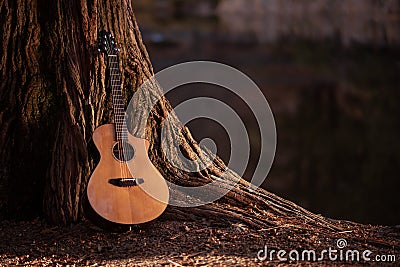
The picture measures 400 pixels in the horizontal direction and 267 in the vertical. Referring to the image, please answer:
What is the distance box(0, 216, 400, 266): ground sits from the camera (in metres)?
2.99

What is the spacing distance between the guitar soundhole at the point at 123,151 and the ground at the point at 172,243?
1.08 ft

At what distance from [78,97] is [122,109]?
21cm

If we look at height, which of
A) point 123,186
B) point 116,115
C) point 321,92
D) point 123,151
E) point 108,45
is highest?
point 321,92

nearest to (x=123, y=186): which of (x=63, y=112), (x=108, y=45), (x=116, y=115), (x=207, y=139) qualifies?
(x=116, y=115)

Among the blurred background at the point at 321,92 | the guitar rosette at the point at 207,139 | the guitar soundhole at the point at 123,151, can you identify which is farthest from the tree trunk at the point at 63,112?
the blurred background at the point at 321,92

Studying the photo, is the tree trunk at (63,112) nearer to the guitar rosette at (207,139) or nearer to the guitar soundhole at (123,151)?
the guitar rosette at (207,139)

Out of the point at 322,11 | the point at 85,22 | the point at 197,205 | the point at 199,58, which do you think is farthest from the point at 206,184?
the point at 322,11

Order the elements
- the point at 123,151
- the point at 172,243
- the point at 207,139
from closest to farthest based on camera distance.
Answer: the point at 172,243 → the point at 123,151 → the point at 207,139

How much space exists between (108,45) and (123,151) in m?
0.50

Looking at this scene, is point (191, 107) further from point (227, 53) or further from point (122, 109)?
point (122, 109)

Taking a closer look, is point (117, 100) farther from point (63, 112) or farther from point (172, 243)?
point (172, 243)

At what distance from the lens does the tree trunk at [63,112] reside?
130 inches

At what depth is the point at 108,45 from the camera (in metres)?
3.29

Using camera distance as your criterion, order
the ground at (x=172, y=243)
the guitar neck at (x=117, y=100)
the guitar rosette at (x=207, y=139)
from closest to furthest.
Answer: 1. the ground at (x=172, y=243)
2. the guitar neck at (x=117, y=100)
3. the guitar rosette at (x=207, y=139)
